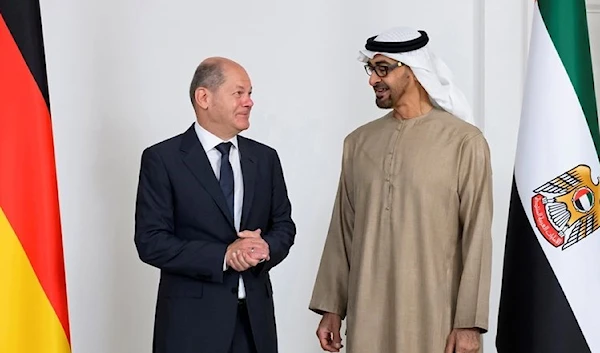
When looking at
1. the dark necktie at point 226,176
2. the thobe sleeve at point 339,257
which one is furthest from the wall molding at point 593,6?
the dark necktie at point 226,176

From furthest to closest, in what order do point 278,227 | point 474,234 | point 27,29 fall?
1. point 278,227
2. point 474,234
3. point 27,29

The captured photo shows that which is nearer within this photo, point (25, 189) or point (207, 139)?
point (25, 189)

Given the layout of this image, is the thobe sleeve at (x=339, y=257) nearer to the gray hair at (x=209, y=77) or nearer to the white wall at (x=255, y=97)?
the gray hair at (x=209, y=77)

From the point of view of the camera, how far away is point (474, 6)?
4320 millimetres

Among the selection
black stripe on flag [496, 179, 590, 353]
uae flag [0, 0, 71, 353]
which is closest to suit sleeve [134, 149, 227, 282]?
uae flag [0, 0, 71, 353]

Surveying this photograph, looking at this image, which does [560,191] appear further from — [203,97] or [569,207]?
[203,97]

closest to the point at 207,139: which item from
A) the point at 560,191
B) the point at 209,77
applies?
the point at 209,77

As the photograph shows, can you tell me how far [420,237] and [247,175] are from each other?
0.57 metres

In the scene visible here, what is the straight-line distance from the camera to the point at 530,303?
2.74 m

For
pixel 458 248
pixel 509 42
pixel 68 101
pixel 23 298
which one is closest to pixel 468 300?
pixel 458 248

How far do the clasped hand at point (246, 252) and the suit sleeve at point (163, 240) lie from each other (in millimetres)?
33

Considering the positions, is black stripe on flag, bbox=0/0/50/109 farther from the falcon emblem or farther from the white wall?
the white wall

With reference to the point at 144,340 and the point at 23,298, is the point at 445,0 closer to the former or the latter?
the point at 144,340

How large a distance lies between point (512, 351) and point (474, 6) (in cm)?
198
